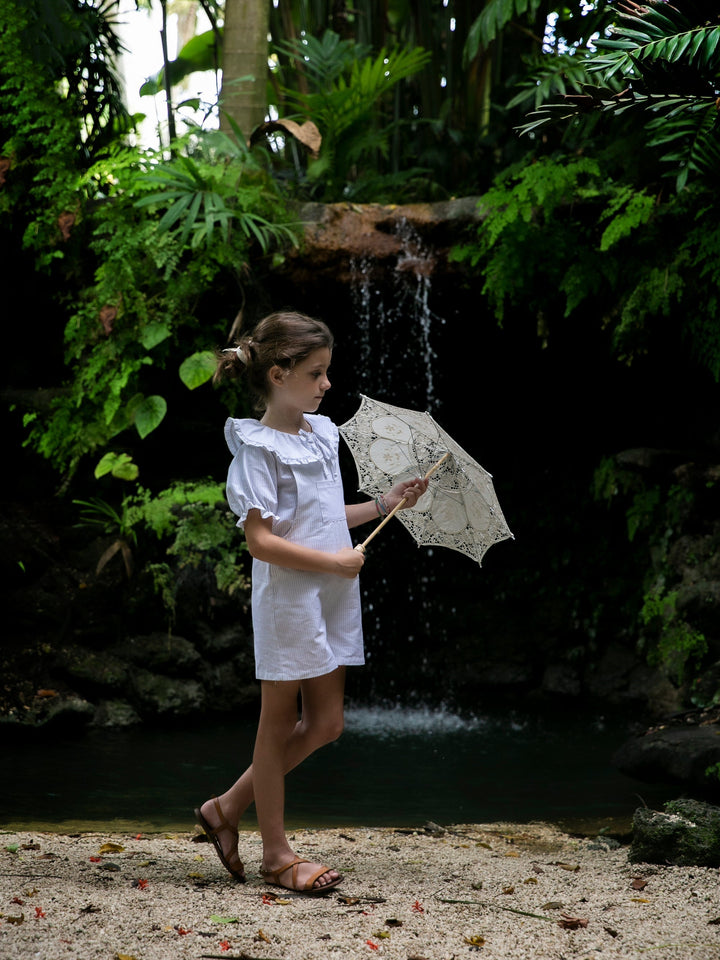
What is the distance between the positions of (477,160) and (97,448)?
4.45 meters

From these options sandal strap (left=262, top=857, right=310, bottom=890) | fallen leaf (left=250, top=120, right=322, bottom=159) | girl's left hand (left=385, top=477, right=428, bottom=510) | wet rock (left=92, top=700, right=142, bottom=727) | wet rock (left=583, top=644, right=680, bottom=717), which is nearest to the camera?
sandal strap (left=262, top=857, right=310, bottom=890)

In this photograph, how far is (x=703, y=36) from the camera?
15.1 ft

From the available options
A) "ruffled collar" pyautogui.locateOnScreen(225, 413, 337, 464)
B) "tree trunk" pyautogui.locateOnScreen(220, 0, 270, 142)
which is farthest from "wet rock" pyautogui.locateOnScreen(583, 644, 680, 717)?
"tree trunk" pyautogui.locateOnScreen(220, 0, 270, 142)

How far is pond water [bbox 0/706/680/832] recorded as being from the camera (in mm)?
4672

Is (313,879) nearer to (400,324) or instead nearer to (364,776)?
(364,776)

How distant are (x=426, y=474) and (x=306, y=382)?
57 cm

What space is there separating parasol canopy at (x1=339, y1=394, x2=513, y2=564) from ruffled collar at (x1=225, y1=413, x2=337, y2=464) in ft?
0.41

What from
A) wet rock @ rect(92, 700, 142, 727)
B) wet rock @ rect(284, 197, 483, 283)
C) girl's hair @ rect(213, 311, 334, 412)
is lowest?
wet rock @ rect(92, 700, 142, 727)

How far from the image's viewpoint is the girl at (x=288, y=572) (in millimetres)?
3047

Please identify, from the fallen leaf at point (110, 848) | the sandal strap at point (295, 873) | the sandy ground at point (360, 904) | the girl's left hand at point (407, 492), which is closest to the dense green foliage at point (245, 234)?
the sandy ground at point (360, 904)

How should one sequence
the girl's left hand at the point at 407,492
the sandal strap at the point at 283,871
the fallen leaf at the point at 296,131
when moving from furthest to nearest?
the fallen leaf at the point at 296,131, the girl's left hand at the point at 407,492, the sandal strap at the point at 283,871

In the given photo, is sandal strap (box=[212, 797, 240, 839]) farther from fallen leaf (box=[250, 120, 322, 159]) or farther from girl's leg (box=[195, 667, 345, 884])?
fallen leaf (box=[250, 120, 322, 159])

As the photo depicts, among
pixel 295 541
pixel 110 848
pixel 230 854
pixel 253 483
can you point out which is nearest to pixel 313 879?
pixel 230 854

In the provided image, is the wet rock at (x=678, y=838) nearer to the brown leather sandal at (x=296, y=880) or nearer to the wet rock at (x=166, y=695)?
the brown leather sandal at (x=296, y=880)
